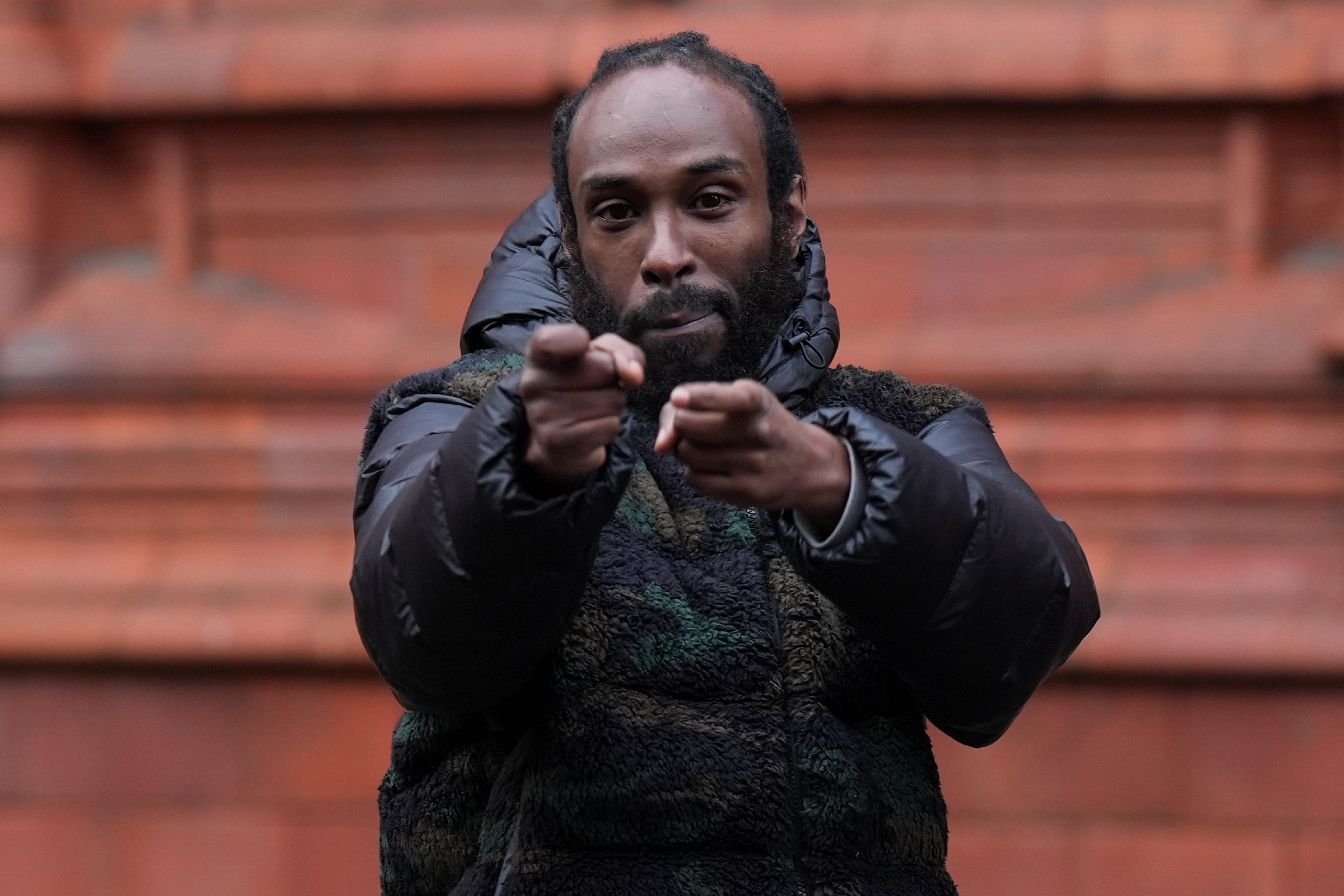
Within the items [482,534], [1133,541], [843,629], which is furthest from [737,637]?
[1133,541]

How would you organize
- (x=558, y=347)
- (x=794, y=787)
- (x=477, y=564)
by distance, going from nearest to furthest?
(x=558, y=347)
(x=477, y=564)
(x=794, y=787)

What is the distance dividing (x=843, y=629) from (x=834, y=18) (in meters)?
3.38

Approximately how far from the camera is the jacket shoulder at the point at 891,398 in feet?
7.45

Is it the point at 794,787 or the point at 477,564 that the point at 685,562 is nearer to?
the point at 794,787

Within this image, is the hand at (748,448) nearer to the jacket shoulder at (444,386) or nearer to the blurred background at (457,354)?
the jacket shoulder at (444,386)

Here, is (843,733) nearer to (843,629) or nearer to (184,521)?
(843,629)

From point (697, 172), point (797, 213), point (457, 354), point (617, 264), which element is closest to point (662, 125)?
point (697, 172)

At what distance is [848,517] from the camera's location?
184 cm

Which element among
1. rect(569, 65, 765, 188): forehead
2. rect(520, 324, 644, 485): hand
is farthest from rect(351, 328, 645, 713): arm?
rect(569, 65, 765, 188): forehead

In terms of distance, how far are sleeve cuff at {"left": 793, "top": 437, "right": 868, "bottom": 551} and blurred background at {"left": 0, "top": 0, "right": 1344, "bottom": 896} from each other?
3.10 m

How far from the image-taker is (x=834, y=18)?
5230mm

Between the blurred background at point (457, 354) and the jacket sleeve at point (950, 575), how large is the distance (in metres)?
2.87

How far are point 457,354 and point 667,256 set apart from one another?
127 inches

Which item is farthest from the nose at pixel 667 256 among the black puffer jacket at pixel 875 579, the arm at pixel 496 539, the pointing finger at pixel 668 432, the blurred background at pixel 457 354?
the blurred background at pixel 457 354
